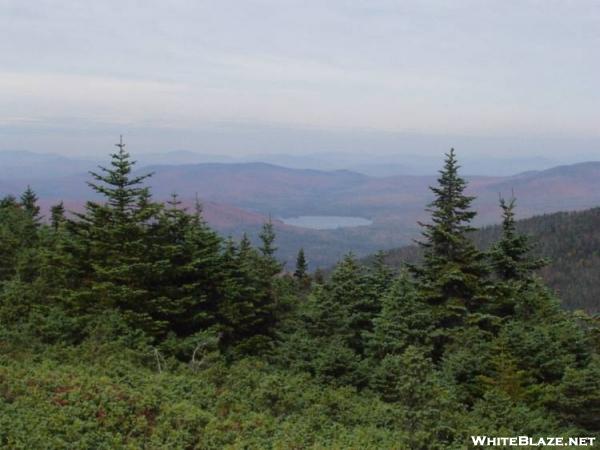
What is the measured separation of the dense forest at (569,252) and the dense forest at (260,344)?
69.2 m

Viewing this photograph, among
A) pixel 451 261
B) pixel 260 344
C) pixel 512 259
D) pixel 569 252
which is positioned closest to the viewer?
pixel 260 344

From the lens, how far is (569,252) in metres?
127

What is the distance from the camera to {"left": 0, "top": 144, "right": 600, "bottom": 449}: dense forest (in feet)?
32.9

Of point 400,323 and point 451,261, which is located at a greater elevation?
point 451,261

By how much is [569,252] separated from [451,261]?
12046 cm

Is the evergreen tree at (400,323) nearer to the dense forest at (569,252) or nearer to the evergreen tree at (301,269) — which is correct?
the evergreen tree at (301,269)

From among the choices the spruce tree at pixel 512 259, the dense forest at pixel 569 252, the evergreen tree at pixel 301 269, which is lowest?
the dense forest at pixel 569 252

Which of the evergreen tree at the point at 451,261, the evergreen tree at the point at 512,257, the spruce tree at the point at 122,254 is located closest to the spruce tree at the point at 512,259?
the evergreen tree at the point at 512,257

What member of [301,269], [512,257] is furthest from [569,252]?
[512,257]

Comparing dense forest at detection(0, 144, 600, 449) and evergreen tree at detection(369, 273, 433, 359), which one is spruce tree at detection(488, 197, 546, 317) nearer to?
dense forest at detection(0, 144, 600, 449)

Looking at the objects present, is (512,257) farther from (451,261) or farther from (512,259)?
(451,261)

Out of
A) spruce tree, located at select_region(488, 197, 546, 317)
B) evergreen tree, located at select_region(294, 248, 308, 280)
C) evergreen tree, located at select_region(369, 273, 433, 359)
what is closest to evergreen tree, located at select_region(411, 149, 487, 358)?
spruce tree, located at select_region(488, 197, 546, 317)

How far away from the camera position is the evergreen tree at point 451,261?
2120 centimetres

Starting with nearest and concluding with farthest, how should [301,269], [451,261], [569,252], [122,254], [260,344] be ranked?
1. [122,254]
2. [260,344]
3. [451,261]
4. [301,269]
5. [569,252]
